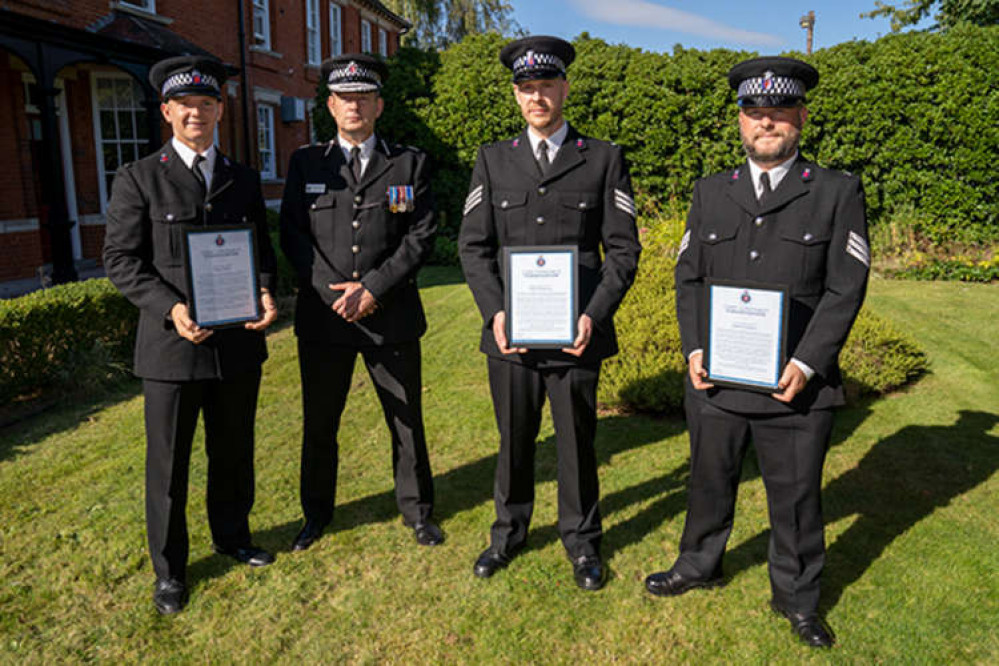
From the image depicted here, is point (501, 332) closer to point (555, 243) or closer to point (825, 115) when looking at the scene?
point (555, 243)

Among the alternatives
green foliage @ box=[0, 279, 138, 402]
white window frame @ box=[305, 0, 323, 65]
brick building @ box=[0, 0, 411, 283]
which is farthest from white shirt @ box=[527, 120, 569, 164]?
white window frame @ box=[305, 0, 323, 65]

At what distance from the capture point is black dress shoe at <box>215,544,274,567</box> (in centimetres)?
389

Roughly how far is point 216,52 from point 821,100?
13.6m

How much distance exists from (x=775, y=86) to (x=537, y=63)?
1045 mm

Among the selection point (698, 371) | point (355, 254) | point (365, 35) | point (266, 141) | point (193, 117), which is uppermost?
point (365, 35)

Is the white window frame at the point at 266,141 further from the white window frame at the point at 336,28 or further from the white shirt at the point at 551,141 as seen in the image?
the white shirt at the point at 551,141

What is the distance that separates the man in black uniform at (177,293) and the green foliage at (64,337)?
3741mm

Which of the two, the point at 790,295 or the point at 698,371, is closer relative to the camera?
the point at 790,295

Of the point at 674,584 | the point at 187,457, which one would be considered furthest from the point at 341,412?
the point at 674,584

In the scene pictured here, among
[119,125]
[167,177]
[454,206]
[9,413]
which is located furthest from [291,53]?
[167,177]

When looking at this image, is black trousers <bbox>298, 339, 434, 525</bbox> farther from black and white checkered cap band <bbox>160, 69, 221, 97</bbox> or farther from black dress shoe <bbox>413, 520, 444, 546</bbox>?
black and white checkered cap band <bbox>160, 69, 221, 97</bbox>

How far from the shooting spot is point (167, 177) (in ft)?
11.2

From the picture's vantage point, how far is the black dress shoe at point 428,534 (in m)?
4.11

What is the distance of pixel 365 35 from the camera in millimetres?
27156
